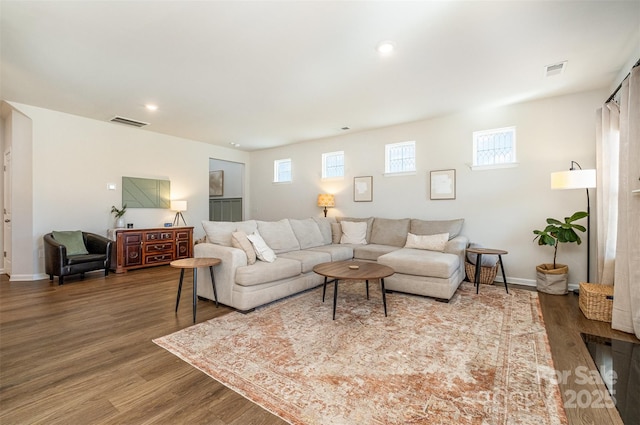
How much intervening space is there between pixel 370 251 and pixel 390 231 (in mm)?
687

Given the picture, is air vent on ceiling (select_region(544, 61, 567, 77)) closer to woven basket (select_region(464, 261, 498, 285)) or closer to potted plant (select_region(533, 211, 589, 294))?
potted plant (select_region(533, 211, 589, 294))

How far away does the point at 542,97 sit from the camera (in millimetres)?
3953

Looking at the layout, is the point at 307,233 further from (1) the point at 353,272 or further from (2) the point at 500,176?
(2) the point at 500,176

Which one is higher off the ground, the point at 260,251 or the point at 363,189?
the point at 363,189

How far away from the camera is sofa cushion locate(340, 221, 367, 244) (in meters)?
5.16

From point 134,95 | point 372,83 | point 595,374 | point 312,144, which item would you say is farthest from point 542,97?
point 134,95

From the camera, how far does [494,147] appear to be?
4461mm

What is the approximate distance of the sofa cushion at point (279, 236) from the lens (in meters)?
4.00

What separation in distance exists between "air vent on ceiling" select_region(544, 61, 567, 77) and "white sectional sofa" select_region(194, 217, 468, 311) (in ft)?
7.12

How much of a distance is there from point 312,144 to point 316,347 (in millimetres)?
4979

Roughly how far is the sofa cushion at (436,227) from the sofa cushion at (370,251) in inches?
18.6

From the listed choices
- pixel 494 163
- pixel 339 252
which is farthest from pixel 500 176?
pixel 339 252

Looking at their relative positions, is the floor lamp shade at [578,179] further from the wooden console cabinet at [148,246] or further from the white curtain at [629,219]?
the wooden console cabinet at [148,246]

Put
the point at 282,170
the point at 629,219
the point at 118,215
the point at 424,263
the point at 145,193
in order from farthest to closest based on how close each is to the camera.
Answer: the point at 282,170 < the point at 145,193 < the point at 118,215 < the point at 424,263 < the point at 629,219
